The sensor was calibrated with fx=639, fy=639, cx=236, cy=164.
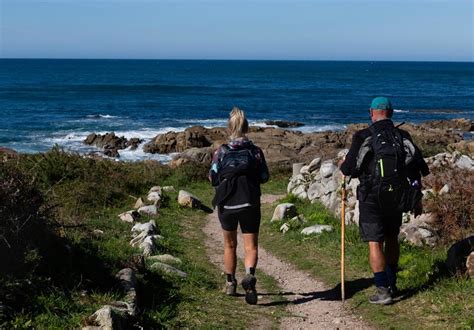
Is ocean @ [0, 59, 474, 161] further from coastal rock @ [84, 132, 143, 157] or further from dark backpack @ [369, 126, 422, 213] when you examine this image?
dark backpack @ [369, 126, 422, 213]

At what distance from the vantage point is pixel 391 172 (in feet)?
20.7

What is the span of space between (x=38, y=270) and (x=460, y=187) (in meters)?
6.27

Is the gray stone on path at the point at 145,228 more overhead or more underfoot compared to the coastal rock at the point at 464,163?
more underfoot

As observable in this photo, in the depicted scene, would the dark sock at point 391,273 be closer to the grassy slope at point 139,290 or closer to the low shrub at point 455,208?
the grassy slope at point 139,290

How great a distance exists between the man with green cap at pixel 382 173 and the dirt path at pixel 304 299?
73 centimetres

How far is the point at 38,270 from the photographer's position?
6191mm

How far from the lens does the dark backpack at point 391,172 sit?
20.7 ft

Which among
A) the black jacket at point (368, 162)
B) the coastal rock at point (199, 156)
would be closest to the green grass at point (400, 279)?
the black jacket at point (368, 162)

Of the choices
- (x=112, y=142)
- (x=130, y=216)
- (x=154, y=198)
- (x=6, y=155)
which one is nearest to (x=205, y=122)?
(x=112, y=142)

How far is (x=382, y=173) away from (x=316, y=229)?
14.4ft

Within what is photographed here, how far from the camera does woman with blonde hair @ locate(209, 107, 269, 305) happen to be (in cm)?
664

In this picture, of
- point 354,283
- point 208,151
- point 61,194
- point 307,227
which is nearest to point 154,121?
point 208,151

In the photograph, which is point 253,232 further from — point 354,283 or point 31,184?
point 31,184

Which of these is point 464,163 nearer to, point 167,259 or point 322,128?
point 167,259
